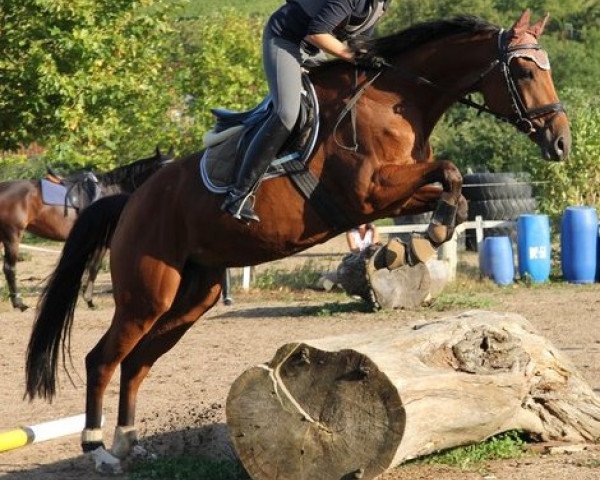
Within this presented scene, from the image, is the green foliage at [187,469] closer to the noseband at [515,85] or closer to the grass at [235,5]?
the noseband at [515,85]

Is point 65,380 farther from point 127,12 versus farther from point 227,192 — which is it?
point 127,12

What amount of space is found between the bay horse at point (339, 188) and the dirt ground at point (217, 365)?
53cm

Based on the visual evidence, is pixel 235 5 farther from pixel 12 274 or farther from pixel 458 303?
pixel 458 303

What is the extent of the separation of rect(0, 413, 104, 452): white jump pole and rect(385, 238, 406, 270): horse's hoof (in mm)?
2409

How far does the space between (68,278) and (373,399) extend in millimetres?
2955

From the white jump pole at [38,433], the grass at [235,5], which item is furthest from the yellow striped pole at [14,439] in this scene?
the grass at [235,5]

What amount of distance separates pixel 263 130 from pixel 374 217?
0.80 metres

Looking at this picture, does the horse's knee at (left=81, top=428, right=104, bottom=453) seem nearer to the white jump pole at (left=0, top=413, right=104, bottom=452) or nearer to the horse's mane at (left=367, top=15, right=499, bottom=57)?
the white jump pole at (left=0, top=413, right=104, bottom=452)

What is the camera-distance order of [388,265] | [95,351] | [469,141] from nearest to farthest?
[388,265]
[95,351]
[469,141]

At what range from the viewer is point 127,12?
64.2 feet

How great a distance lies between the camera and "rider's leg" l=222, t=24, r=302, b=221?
6.72m

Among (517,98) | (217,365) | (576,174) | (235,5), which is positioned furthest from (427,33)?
(235,5)

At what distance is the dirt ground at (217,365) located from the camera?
700cm

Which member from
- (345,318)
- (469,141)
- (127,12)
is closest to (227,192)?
(345,318)
